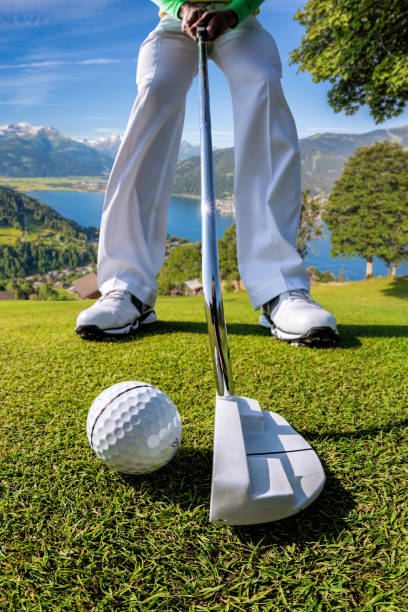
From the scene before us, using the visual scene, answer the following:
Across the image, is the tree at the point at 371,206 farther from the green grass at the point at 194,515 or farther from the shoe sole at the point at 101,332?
the green grass at the point at 194,515

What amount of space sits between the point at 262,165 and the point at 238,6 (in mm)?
921

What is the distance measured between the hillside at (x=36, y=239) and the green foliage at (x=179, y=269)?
3339 centimetres

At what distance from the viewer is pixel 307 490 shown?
42.0 inches

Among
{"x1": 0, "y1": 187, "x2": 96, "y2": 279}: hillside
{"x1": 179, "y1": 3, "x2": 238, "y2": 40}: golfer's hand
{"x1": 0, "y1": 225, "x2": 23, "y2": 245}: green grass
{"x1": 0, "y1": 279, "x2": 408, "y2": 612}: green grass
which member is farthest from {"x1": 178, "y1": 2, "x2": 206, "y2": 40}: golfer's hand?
{"x1": 0, "y1": 225, "x2": 23, "y2": 245}: green grass

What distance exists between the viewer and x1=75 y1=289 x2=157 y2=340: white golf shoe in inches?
101

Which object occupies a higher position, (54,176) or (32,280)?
(54,176)

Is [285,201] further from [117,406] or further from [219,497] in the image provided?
[219,497]

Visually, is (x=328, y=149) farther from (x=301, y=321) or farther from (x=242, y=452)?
(x=242, y=452)

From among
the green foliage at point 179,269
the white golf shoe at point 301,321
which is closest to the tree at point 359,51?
the white golf shoe at point 301,321

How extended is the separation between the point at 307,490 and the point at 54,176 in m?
201

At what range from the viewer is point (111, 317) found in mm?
2594

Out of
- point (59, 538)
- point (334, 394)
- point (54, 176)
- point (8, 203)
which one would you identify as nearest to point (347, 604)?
point (59, 538)

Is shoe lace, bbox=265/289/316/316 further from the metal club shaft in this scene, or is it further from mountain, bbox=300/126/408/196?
mountain, bbox=300/126/408/196

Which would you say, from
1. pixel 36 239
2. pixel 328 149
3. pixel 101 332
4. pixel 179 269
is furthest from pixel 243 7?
pixel 328 149
